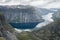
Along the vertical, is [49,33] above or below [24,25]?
below

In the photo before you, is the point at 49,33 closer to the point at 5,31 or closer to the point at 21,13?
the point at 21,13

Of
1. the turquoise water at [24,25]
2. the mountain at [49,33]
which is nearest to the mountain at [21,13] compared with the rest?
the turquoise water at [24,25]

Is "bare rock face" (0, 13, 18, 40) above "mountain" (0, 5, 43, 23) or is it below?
below

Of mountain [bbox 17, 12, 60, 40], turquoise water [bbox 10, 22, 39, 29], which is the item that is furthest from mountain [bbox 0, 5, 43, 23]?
mountain [bbox 17, 12, 60, 40]

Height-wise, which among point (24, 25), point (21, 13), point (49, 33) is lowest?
point (49, 33)

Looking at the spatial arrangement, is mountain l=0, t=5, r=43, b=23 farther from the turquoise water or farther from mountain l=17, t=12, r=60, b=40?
mountain l=17, t=12, r=60, b=40

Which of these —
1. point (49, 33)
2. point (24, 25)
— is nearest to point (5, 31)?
point (24, 25)

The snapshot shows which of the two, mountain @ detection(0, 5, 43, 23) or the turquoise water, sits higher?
mountain @ detection(0, 5, 43, 23)

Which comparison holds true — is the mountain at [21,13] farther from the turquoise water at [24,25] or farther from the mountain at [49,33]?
the mountain at [49,33]

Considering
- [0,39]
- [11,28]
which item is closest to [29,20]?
Answer: [11,28]

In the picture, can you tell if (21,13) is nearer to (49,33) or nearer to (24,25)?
(24,25)

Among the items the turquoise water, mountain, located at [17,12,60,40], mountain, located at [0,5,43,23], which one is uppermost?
mountain, located at [0,5,43,23]
